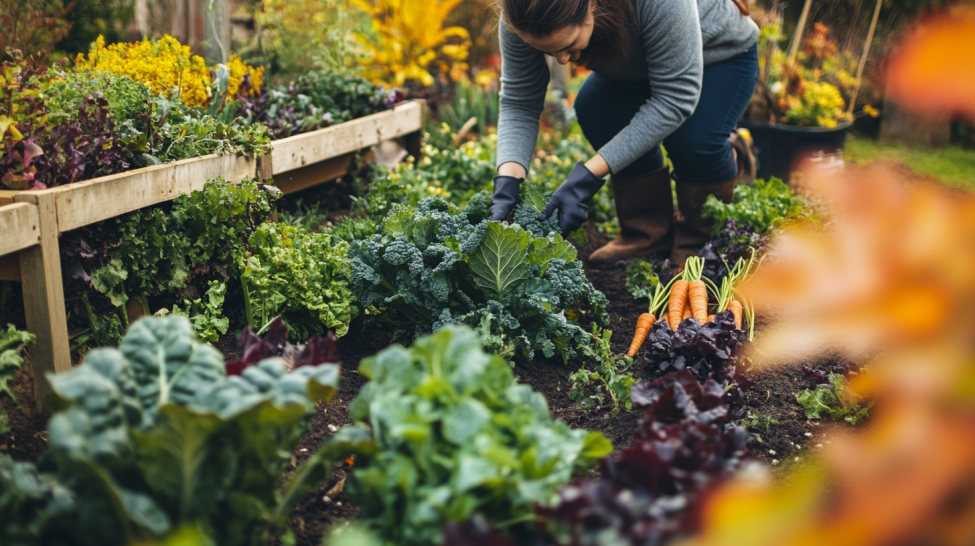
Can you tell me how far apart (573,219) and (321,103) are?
181cm

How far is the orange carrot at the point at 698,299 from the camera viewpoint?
2.62m

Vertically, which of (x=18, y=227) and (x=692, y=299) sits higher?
(x=18, y=227)

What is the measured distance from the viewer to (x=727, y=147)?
3244 mm

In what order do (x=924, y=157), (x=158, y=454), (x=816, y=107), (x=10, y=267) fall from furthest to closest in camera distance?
(x=924, y=157), (x=816, y=107), (x=10, y=267), (x=158, y=454)

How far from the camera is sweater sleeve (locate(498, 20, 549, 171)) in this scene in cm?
292

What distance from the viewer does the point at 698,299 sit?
2689mm

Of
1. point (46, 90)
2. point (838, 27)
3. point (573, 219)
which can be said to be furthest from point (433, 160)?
point (838, 27)

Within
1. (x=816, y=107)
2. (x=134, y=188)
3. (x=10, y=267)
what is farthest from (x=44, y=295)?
(x=816, y=107)

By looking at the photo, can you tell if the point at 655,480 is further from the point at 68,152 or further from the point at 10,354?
the point at 68,152

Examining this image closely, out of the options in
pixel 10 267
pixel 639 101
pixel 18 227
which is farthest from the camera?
pixel 639 101

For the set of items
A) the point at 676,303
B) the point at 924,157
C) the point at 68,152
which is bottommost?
the point at 924,157

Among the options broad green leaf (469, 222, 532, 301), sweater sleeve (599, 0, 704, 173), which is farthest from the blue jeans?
broad green leaf (469, 222, 532, 301)

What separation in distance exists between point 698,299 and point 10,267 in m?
2.34

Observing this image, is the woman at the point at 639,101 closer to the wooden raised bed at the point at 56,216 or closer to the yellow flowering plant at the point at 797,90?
the wooden raised bed at the point at 56,216
